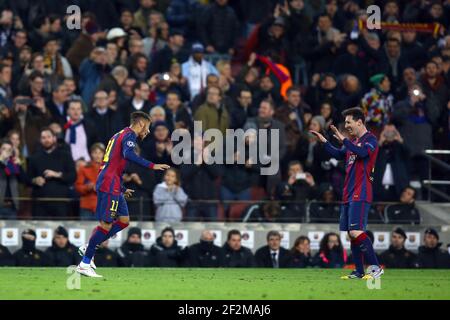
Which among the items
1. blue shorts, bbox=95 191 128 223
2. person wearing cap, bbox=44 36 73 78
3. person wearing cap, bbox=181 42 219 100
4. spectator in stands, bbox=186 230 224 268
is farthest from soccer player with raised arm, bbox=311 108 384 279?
person wearing cap, bbox=44 36 73 78

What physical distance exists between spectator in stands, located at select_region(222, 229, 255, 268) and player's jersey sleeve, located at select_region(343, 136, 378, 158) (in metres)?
5.21

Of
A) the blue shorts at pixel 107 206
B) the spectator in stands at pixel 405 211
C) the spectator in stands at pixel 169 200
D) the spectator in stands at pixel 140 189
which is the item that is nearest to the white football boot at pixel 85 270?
the blue shorts at pixel 107 206

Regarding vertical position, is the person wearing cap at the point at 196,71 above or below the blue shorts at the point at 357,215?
above

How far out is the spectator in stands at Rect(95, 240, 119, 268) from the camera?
21719mm

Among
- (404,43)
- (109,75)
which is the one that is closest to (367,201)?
(109,75)

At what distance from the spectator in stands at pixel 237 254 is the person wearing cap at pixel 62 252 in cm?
261

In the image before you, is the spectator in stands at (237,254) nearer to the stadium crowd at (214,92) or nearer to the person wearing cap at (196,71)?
the stadium crowd at (214,92)

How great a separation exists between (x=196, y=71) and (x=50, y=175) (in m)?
4.53

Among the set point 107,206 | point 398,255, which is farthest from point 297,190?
point 107,206

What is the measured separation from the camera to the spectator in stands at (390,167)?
2378 cm

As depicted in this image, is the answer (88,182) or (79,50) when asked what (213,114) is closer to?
(88,182)

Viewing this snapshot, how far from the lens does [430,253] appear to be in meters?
22.6

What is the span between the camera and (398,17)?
27.6 meters
